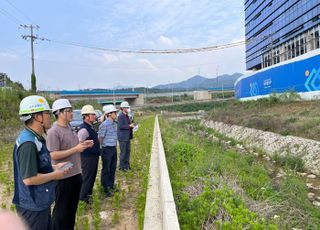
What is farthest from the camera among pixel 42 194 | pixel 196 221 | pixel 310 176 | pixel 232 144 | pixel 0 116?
pixel 0 116

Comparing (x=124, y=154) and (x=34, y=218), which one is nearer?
(x=34, y=218)

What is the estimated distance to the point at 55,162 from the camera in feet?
13.8

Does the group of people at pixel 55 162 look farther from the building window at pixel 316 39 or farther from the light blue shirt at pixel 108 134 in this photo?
the building window at pixel 316 39

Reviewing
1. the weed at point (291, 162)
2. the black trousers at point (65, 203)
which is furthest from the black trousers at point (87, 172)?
the weed at point (291, 162)

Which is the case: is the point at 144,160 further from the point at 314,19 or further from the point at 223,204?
the point at 314,19

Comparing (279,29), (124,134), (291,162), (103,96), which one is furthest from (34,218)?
(103,96)

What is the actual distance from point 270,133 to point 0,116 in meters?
17.8

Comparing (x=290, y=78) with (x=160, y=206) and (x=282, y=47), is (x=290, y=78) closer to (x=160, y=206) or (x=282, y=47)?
(x=160, y=206)

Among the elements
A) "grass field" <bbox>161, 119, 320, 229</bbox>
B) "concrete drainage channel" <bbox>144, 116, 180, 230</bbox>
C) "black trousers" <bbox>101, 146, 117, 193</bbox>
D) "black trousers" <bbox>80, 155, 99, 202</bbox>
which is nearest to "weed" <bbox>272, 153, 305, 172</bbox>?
"grass field" <bbox>161, 119, 320, 229</bbox>

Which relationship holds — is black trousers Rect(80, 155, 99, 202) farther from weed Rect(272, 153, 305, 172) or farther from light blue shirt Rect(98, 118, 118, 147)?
weed Rect(272, 153, 305, 172)

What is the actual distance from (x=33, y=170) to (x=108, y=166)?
3.54m

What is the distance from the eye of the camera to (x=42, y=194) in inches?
117

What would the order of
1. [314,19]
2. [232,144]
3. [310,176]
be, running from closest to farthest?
[310,176], [232,144], [314,19]

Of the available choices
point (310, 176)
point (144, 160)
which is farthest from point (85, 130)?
point (310, 176)
